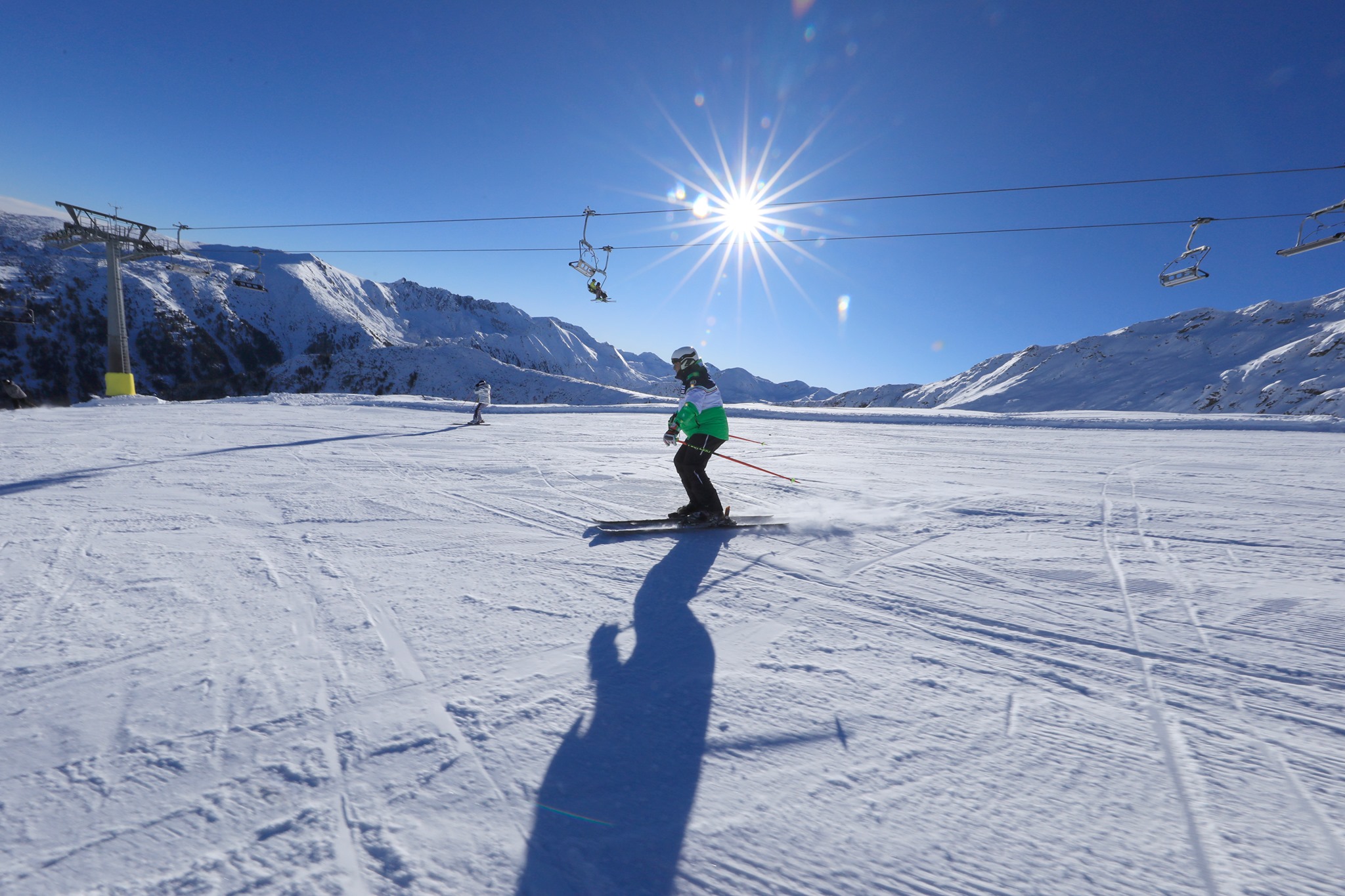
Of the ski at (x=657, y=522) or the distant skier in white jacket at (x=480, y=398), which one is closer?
the ski at (x=657, y=522)

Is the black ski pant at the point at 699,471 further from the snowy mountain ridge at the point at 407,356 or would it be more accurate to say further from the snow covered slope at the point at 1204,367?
the snow covered slope at the point at 1204,367

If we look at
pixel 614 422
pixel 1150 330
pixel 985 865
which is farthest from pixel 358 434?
pixel 1150 330

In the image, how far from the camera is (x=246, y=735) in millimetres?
2291

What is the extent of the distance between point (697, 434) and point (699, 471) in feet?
1.38

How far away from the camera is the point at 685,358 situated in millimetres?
6008

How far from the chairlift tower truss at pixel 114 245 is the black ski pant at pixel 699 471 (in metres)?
34.3

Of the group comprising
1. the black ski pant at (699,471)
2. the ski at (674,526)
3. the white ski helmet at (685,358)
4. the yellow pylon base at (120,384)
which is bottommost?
the ski at (674,526)

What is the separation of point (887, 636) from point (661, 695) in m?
1.53

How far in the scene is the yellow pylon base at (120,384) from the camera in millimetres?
24484

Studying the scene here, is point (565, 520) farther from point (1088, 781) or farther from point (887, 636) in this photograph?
point (1088, 781)

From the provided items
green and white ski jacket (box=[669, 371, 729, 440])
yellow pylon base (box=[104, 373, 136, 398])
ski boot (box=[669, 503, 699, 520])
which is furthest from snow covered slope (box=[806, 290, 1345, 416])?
yellow pylon base (box=[104, 373, 136, 398])

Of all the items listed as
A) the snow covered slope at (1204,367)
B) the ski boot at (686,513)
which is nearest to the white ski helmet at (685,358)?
the ski boot at (686,513)

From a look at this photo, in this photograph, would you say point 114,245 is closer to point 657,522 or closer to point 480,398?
point 480,398

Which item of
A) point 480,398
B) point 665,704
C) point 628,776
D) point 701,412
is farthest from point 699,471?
point 480,398
